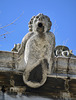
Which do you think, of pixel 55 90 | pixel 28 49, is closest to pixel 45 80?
pixel 55 90

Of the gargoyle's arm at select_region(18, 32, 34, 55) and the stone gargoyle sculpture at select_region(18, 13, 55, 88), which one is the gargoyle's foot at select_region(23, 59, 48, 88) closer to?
the stone gargoyle sculpture at select_region(18, 13, 55, 88)

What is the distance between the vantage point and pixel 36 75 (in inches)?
225

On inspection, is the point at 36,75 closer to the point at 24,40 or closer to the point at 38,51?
the point at 38,51

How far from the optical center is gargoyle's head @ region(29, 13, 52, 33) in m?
5.91

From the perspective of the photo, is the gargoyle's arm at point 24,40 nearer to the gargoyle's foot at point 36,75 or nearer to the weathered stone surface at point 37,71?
the weathered stone surface at point 37,71

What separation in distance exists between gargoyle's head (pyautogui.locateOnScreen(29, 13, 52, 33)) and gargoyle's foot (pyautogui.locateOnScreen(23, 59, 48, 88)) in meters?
0.78

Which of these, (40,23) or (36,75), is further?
(40,23)

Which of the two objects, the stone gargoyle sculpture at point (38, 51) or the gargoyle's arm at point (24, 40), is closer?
the stone gargoyle sculpture at point (38, 51)

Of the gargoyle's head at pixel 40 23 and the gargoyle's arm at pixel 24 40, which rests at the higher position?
the gargoyle's head at pixel 40 23

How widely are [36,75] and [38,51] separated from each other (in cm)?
56

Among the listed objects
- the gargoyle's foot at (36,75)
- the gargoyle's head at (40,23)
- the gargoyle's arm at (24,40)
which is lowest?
the gargoyle's foot at (36,75)

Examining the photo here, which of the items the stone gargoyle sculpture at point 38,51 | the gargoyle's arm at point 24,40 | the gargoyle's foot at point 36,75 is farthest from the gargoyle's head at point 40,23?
the gargoyle's foot at point 36,75

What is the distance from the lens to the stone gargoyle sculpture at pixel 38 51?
224 inches

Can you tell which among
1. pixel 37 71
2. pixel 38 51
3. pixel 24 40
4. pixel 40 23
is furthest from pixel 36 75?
pixel 40 23
